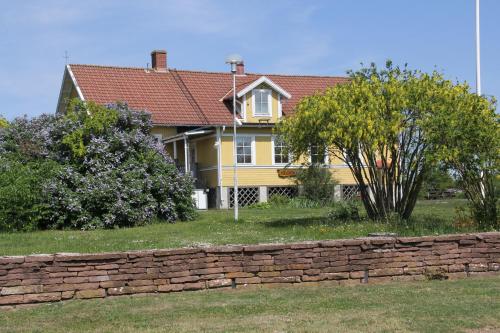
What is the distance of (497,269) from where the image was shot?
33.0 ft

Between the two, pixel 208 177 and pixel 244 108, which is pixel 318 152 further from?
pixel 208 177

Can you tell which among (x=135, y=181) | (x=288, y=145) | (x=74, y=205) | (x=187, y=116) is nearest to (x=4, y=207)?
(x=74, y=205)

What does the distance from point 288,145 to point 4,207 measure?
23.4 ft

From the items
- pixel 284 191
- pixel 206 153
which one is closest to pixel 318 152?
pixel 284 191

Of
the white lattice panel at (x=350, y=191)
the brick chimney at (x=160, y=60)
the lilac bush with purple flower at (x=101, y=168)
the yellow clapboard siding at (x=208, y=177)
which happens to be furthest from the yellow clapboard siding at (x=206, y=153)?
the lilac bush with purple flower at (x=101, y=168)

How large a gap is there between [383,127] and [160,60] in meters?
20.2

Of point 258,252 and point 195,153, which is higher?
point 195,153

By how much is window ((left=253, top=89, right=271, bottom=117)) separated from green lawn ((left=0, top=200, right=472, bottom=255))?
40.3 ft

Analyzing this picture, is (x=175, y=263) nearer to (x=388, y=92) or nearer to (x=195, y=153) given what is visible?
(x=388, y=92)

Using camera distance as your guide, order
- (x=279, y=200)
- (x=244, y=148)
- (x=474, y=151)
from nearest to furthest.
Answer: (x=474, y=151) < (x=279, y=200) < (x=244, y=148)

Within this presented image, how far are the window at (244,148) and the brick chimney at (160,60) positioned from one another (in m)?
6.04

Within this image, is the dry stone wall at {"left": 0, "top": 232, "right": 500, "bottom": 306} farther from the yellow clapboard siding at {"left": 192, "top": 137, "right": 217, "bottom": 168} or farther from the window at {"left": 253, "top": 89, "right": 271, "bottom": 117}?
the window at {"left": 253, "top": 89, "right": 271, "bottom": 117}

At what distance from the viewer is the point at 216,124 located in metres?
29.2

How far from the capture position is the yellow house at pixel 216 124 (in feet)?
95.8
